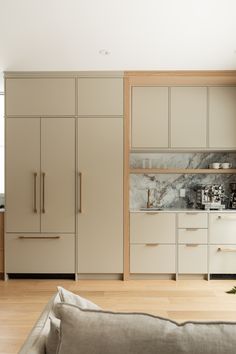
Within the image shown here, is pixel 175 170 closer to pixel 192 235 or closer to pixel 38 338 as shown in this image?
pixel 192 235

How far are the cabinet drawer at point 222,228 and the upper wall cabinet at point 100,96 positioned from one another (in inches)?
68.0

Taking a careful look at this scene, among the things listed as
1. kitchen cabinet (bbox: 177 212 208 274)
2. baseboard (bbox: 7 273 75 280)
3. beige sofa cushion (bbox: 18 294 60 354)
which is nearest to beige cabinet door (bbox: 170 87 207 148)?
kitchen cabinet (bbox: 177 212 208 274)

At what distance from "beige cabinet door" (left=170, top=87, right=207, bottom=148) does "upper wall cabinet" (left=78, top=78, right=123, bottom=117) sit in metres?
→ 0.70

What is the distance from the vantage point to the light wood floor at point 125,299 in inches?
124

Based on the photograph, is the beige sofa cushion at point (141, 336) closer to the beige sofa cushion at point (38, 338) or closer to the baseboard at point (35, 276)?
the beige sofa cushion at point (38, 338)

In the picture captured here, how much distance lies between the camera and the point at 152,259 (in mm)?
4461

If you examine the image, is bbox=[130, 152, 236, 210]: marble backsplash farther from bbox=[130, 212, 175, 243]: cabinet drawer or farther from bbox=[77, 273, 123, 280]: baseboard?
bbox=[77, 273, 123, 280]: baseboard

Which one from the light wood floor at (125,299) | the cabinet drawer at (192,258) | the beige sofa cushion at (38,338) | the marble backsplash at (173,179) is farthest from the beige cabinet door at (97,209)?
the beige sofa cushion at (38,338)

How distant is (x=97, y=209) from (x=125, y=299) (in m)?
1.17

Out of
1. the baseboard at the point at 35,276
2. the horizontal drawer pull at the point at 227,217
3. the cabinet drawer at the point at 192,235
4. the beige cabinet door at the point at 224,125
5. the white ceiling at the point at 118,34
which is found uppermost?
the white ceiling at the point at 118,34

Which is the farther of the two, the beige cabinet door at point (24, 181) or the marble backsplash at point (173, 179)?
the marble backsplash at point (173, 179)

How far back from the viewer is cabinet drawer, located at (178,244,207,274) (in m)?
4.45

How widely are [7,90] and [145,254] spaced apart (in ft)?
8.57

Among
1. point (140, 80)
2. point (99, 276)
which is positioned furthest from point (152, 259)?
Result: point (140, 80)
